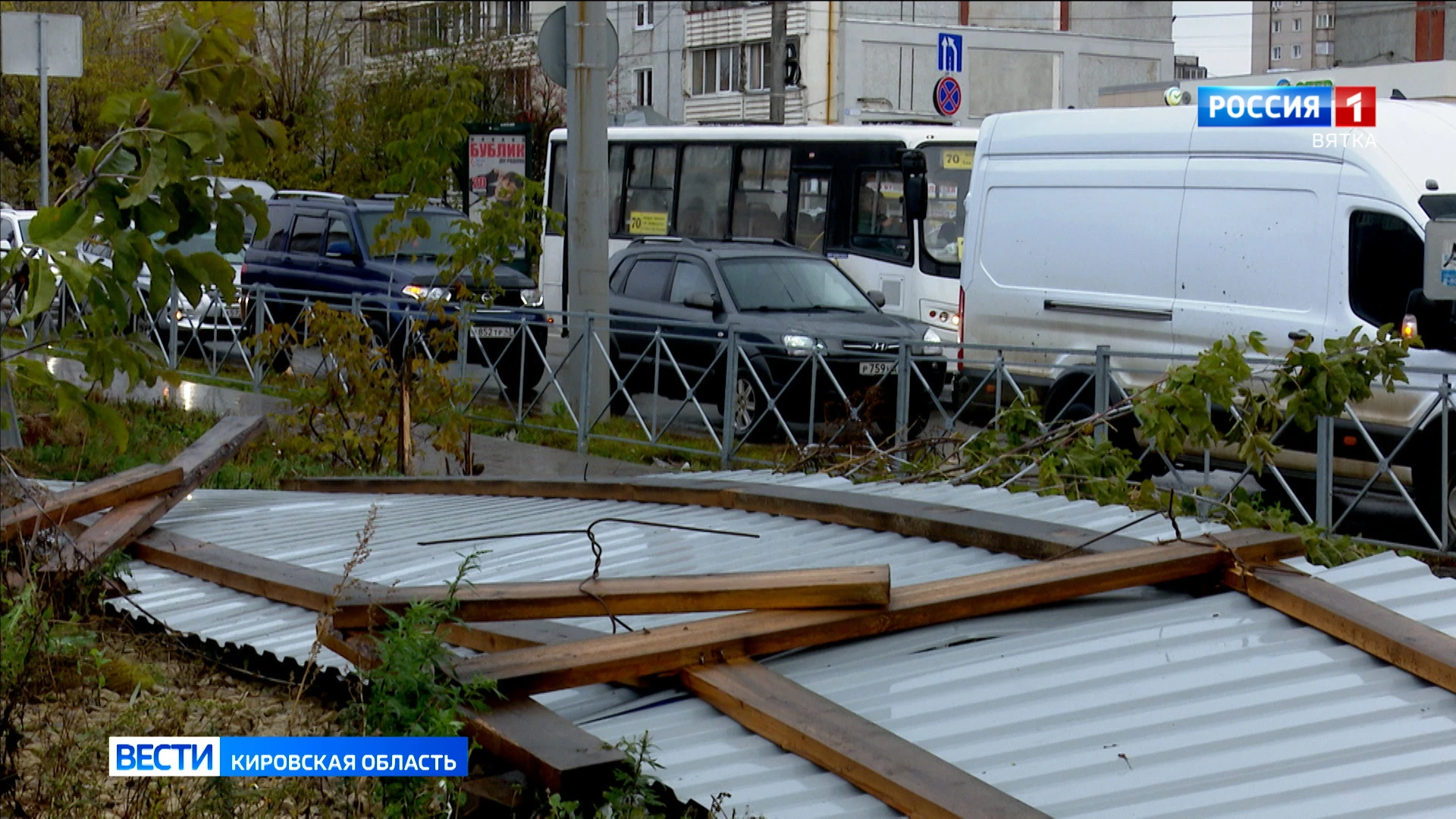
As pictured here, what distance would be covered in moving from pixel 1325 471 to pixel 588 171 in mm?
6430

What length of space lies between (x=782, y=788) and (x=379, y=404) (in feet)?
23.6

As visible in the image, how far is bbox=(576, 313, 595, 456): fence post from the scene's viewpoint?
1275 cm

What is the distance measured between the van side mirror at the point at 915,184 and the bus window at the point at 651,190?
445cm

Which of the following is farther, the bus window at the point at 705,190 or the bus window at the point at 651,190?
the bus window at the point at 651,190

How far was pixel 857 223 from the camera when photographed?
19.6m

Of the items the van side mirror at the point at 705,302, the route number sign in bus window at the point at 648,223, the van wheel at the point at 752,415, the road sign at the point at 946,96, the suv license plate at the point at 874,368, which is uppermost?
the road sign at the point at 946,96

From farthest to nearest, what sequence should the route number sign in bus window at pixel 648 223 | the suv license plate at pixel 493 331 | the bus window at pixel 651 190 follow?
the route number sign in bus window at pixel 648 223
the bus window at pixel 651 190
the suv license plate at pixel 493 331

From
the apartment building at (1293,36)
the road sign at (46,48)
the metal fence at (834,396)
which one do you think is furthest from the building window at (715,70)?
the road sign at (46,48)

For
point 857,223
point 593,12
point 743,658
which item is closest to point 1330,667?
point 743,658

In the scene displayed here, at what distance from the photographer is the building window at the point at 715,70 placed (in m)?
51.6

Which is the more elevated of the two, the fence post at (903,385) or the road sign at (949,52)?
the road sign at (949,52)

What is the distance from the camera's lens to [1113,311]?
11.4 meters

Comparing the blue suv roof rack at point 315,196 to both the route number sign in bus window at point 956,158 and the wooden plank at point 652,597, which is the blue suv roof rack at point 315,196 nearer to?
the route number sign in bus window at point 956,158

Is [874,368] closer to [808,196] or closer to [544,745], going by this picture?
[808,196]
